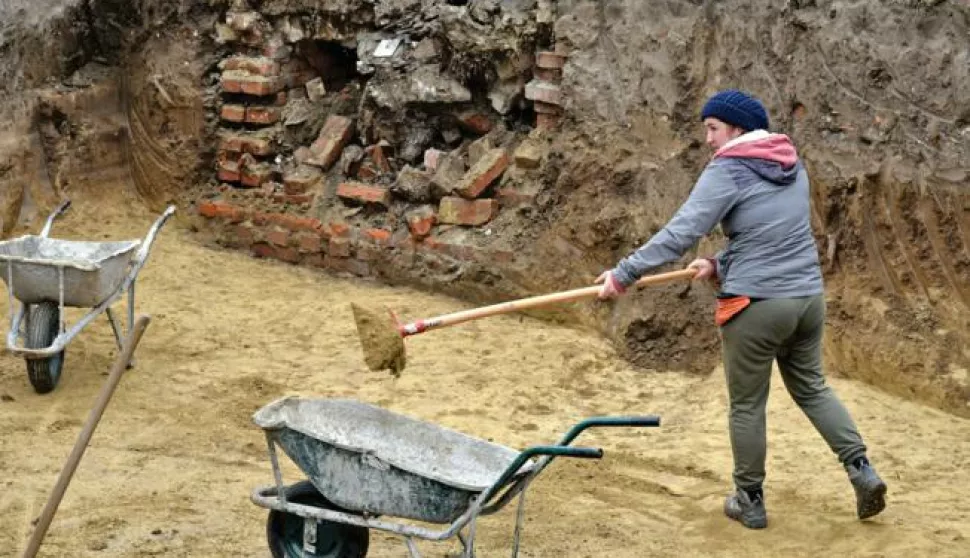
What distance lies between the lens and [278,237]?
8.73m

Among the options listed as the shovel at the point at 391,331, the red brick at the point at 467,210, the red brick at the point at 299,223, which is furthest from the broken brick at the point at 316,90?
the shovel at the point at 391,331

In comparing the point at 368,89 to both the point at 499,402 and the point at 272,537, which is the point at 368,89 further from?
the point at 272,537

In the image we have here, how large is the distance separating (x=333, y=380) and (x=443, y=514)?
2597mm

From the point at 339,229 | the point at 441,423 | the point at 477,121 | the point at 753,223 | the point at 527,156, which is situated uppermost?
the point at 753,223

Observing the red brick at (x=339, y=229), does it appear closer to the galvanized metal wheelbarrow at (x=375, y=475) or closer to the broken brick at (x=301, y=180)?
the broken brick at (x=301, y=180)

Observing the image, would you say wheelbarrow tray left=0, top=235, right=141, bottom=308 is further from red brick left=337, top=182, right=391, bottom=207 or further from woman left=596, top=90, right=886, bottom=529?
woman left=596, top=90, right=886, bottom=529

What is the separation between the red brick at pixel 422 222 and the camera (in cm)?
811

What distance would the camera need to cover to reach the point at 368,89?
27.9 ft

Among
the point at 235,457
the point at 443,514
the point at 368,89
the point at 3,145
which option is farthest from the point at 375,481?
the point at 3,145

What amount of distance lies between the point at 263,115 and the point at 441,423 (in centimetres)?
337

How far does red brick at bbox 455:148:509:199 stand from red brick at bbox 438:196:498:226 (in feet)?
0.22

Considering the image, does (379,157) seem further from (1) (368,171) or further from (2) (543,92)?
(2) (543,92)

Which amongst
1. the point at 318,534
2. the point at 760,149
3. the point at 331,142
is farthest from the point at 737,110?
the point at 331,142

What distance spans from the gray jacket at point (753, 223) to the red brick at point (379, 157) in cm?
382
